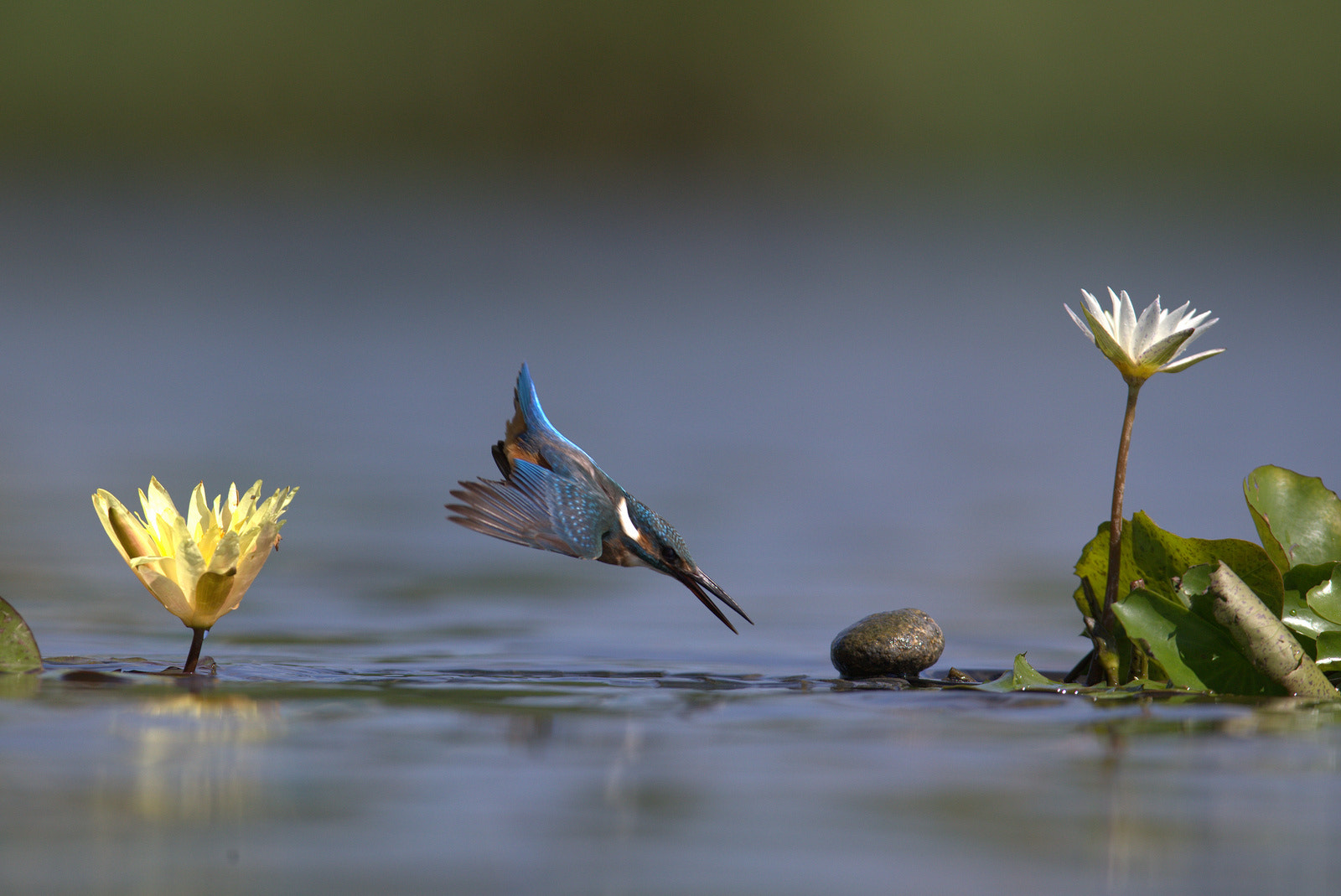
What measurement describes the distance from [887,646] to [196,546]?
154 centimetres

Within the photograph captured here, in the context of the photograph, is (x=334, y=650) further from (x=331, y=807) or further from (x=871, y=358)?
(x=871, y=358)

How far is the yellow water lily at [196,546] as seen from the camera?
10.6 feet

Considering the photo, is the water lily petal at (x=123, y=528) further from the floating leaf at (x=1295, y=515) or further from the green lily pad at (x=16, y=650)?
the floating leaf at (x=1295, y=515)

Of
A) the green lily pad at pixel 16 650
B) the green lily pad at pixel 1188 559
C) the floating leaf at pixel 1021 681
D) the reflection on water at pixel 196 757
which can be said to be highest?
the green lily pad at pixel 1188 559

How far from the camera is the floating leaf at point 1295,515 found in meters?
3.60

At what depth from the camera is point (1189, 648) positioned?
344cm

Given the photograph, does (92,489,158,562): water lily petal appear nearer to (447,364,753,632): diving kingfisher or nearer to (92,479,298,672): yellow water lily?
(92,479,298,672): yellow water lily

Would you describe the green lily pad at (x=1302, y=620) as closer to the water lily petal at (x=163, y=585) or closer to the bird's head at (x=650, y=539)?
the bird's head at (x=650, y=539)

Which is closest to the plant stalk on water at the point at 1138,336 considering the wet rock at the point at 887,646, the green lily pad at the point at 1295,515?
the green lily pad at the point at 1295,515

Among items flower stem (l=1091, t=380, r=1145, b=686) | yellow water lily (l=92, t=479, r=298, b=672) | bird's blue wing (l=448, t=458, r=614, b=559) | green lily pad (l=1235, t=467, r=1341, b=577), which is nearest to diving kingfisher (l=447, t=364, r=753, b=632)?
bird's blue wing (l=448, t=458, r=614, b=559)

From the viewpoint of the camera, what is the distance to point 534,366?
34.7 ft

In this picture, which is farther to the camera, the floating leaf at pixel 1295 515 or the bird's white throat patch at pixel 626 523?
the floating leaf at pixel 1295 515

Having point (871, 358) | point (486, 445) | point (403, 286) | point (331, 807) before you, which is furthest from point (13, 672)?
point (403, 286)

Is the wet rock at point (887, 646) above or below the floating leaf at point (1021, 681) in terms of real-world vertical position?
above
